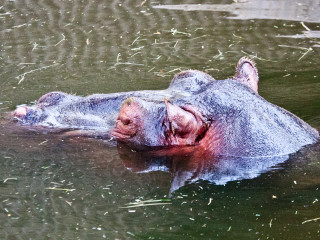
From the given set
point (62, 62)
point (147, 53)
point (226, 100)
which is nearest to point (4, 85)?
point (62, 62)

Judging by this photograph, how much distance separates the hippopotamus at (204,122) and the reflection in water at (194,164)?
4 cm

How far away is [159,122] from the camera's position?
439 cm

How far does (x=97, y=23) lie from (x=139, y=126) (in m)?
4.06

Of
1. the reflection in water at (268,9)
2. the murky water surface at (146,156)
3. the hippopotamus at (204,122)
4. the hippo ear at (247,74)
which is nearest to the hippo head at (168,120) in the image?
the hippopotamus at (204,122)

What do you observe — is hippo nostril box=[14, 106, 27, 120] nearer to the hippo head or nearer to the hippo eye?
the hippo head

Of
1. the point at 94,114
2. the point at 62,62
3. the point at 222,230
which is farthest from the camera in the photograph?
the point at 62,62

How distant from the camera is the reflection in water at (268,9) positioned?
27.8 feet

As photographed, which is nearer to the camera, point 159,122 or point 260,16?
point 159,122

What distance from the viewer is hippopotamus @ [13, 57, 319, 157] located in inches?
168

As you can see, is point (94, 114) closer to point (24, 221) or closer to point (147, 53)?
point (24, 221)

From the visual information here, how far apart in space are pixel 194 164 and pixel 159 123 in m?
0.32

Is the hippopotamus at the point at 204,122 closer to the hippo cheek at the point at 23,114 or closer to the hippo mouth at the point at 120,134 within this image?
the hippo mouth at the point at 120,134

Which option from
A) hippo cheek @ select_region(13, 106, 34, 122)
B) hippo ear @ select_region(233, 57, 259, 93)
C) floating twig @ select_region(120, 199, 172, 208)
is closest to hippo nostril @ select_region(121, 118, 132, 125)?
floating twig @ select_region(120, 199, 172, 208)

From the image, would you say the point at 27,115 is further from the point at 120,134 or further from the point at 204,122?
the point at 204,122
